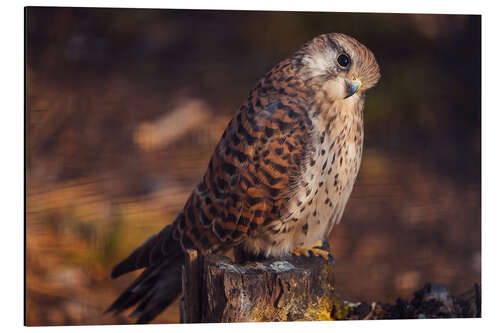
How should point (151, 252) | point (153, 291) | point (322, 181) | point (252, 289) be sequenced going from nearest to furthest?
point (252, 289)
point (322, 181)
point (151, 252)
point (153, 291)

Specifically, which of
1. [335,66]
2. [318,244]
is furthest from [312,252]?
[335,66]

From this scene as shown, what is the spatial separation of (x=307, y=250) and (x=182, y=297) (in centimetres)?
65

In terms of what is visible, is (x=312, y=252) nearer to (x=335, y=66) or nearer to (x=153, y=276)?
(x=153, y=276)

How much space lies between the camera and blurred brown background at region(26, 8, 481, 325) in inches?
113

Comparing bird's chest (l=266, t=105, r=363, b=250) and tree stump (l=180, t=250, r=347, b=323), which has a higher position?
bird's chest (l=266, t=105, r=363, b=250)

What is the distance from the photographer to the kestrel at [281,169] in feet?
8.76

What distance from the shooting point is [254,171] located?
2.66 meters

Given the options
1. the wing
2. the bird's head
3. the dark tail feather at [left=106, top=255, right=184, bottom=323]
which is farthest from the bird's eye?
the dark tail feather at [left=106, top=255, right=184, bottom=323]

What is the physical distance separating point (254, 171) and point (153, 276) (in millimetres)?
770

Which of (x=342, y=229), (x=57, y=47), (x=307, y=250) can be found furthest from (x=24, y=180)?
(x=342, y=229)

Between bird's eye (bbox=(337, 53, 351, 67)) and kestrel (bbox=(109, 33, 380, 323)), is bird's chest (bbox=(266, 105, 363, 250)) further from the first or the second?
bird's eye (bbox=(337, 53, 351, 67))

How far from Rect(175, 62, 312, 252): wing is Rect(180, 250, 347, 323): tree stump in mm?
135

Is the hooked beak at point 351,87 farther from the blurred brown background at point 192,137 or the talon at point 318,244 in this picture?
the talon at point 318,244

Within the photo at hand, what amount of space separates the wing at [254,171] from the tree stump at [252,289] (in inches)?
5.3
